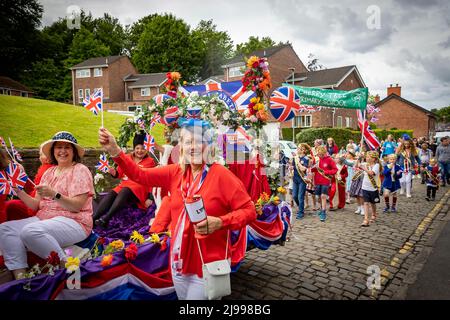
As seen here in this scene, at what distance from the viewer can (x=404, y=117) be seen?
142 feet

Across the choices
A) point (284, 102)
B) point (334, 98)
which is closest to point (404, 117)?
point (334, 98)

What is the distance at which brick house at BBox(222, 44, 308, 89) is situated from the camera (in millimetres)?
36219

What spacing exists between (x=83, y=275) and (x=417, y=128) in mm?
50025

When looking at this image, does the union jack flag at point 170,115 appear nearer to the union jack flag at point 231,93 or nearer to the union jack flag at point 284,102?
the union jack flag at point 231,93

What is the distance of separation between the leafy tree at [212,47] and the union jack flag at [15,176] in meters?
52.3

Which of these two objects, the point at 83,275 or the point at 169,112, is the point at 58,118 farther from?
the point at 83,275

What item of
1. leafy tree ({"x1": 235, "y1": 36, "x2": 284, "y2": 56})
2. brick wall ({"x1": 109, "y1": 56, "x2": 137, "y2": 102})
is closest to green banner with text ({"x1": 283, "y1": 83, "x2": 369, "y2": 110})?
brick wall ({"x1": 109, "y1": 56, "x2": 137, "y2": 102})

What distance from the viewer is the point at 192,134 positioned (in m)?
2.52

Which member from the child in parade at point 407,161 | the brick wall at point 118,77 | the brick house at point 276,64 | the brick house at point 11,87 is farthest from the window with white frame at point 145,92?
the child in parade at point 407,161

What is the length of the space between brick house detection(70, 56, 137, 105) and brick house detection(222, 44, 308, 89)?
18.0 metres

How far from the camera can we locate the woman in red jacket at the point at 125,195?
5.22 metres

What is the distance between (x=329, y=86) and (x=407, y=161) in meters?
24.8

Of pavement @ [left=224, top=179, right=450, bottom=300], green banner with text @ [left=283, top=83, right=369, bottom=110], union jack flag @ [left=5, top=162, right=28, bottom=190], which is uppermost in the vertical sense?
green banner with text @ [left=283, top=83, right=369, bottom=110]

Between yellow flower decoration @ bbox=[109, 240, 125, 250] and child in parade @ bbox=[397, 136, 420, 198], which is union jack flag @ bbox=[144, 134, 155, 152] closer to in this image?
yellow flower decoration @ bbox=[109, 240, 125, 250]
